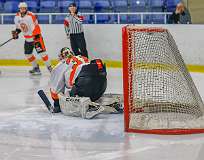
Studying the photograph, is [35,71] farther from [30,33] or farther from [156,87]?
[156,87]

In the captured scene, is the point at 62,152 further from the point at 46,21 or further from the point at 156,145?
the point at 46,21

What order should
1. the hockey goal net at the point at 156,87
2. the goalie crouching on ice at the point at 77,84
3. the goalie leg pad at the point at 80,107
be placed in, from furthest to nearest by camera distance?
the goalie crouching on ice at the point at 77,84 < the goalie leg pad at the point at 80,107 < the hockey goal net at the point at 156,87

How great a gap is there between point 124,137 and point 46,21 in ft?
23.0

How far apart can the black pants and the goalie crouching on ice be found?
3979 millimetres

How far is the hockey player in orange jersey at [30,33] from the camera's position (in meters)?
8.93

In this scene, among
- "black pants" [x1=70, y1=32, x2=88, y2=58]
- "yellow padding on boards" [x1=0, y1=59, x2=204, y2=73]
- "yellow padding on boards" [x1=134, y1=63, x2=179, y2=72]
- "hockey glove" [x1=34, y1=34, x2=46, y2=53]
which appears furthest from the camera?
"black pants" [x1=70, y1=32, x2=88, y2=58]

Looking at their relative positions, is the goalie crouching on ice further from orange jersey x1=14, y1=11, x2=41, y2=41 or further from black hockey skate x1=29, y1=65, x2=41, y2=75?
black hockey skate x1=29, y1=65, x2=41, y2=75

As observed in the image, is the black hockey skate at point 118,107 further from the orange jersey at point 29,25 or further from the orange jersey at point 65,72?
the orange jersey at point 29,25

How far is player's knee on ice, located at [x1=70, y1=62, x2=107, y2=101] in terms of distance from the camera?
5.40 m

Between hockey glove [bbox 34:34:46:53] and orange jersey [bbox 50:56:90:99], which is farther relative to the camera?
hockey glove [bbox 34:34:46:53]

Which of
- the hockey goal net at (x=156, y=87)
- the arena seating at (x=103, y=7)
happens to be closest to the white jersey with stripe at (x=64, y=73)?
the hockey goal net at (x=156, y=87)

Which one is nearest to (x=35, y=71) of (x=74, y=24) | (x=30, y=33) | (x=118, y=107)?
(x=30, y=33)

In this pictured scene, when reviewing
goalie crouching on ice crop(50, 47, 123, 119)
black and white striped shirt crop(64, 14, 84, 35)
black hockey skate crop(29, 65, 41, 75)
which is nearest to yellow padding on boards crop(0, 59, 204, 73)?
black and white striped shirt crop(64, 14, 84, 35)

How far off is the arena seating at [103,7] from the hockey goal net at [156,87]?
5351 millimetres
